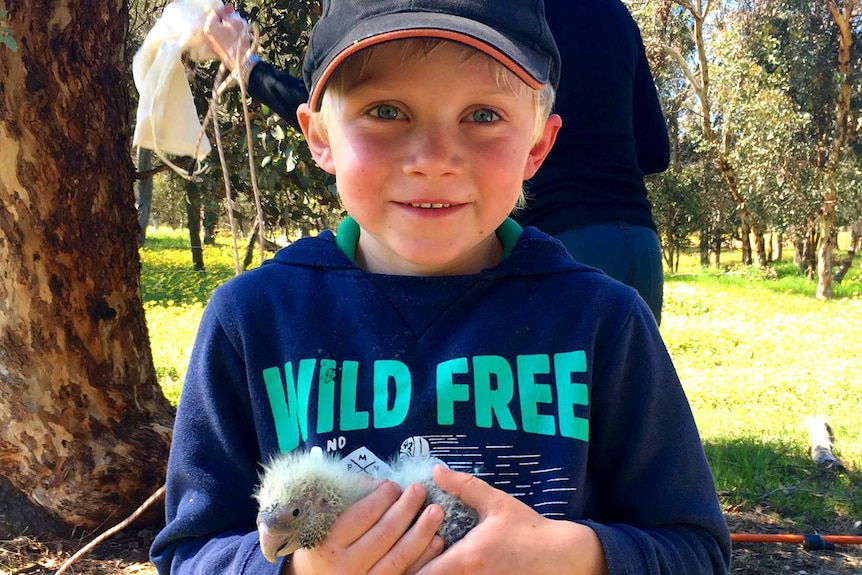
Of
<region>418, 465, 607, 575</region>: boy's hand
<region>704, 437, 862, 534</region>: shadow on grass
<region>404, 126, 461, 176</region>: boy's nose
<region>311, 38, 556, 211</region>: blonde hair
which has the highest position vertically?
<region>311, 38, 556, 211</region>: blonde hair

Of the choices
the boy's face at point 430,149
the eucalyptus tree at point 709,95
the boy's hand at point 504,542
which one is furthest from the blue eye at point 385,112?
the eucalyptus tree at point 709,95

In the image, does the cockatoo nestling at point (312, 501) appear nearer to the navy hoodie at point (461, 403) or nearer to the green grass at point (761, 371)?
the navy hoodie at point (461, 403)

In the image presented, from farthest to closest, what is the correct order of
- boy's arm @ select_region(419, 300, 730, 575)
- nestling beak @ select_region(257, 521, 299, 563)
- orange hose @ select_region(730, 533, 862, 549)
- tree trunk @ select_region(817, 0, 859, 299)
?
tree trunk @ select_region(817, 0, 859, 299) < orange hose @ select_region(730, 533, 862, 549) < boy's arm @ select_region(419, 300, 730, 575) < nestling beak @ select_region(257, 521, 299, 563)

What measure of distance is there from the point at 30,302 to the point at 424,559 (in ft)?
9.18

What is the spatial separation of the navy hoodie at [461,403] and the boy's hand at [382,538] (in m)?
0.18

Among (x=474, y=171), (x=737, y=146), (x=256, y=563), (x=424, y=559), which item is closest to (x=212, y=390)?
(x=256, y=563)

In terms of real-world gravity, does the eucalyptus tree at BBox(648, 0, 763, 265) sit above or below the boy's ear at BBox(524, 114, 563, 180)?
above

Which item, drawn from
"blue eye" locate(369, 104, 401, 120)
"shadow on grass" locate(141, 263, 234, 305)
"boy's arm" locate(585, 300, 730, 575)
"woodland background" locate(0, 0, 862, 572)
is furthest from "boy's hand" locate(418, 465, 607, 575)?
"shadow on grass" locate(141, 263, 234, 305)

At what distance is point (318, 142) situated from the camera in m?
1.52

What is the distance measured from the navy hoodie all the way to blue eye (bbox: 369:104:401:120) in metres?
0.32

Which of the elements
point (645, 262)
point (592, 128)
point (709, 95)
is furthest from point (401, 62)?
point (709, 95)

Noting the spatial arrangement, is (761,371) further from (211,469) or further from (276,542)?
(276,542)

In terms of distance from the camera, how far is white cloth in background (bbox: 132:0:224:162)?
1827 mm

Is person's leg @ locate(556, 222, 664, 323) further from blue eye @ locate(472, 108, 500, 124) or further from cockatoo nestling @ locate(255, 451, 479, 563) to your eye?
cockatoo nestling @ locate(255, 451, 479, 563)
